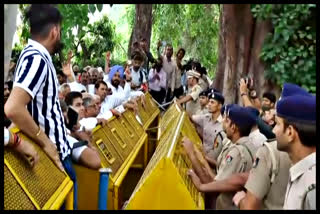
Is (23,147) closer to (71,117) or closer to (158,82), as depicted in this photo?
(71,117)

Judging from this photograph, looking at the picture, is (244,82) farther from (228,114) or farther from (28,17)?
(28,17)

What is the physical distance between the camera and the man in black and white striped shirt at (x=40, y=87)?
312cm

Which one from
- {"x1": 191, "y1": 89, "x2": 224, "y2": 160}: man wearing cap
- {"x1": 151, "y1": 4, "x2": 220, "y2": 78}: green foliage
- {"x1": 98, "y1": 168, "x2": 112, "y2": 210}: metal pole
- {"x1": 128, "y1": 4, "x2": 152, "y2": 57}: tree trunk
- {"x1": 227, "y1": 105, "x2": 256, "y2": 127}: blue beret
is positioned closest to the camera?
{"x1": 98, "y1": 168, "x2": 112, "y2": 210}: metal pole

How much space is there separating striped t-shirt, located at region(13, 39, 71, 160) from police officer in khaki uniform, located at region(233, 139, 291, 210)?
4.36 ft

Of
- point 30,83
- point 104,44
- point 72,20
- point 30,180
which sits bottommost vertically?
point 104,44

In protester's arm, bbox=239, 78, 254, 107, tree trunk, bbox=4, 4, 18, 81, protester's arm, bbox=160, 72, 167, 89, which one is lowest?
protester's arm, bbox=160, 72, 167, 89

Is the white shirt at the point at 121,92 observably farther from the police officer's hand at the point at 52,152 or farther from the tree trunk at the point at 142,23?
the tree trunk at the point at 142,23

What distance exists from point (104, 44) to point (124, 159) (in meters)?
16.4

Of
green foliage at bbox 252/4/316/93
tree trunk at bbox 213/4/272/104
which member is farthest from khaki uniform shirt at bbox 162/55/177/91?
green foliage at bbox 252/4/316/93

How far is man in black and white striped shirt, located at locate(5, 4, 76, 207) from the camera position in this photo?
10.3 feet

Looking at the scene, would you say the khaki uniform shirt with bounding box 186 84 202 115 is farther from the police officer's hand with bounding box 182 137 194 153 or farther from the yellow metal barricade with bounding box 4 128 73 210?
the yellow metal barricade with bounding box 4 128 73 210

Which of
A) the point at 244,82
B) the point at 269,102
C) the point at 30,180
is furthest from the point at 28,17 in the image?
the point at 244,82

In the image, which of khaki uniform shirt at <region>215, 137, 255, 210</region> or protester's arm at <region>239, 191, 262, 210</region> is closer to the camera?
protester's arm at <region>239, 191, 262, 210</region>
